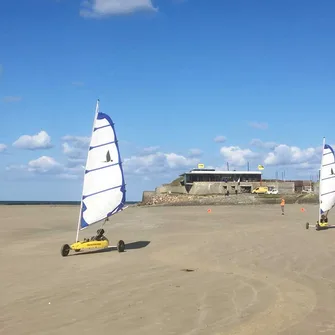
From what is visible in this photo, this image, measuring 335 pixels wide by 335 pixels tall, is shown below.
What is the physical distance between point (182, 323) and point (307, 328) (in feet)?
6.42

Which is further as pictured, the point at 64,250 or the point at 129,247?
the point at 129,247

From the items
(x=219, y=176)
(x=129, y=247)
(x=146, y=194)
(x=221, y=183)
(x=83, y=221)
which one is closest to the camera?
(x=83, y=221)

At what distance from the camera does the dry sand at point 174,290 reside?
759 cm

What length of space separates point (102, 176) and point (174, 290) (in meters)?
9.62

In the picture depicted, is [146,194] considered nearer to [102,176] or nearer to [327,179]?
[327,179]

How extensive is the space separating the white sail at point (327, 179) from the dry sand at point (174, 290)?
30.8 ft

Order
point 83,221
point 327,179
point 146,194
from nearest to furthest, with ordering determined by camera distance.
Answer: point 83,221 → point 327,179 → point 146,194

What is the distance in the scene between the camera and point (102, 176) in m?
19.0

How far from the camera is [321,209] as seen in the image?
27078 mm

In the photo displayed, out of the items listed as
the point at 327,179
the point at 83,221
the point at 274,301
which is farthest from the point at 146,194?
the point at 274,301

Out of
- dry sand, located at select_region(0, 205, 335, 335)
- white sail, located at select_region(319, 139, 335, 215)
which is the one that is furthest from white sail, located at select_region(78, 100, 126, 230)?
white sail, located at select_region(319, 139, 335, 215)

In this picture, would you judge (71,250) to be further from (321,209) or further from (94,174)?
(321,209)

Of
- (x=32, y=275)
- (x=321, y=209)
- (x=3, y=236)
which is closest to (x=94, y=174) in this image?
(x=32, y=275)

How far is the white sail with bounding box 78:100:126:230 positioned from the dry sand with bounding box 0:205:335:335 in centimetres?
208
